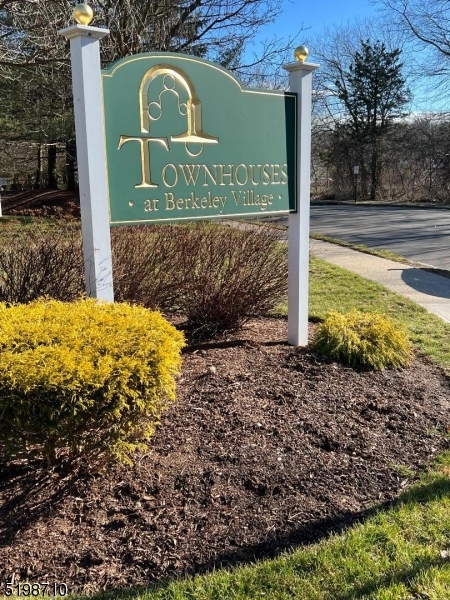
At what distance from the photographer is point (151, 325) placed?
2.83 metres

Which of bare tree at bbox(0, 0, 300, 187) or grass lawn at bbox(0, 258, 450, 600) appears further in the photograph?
bare tree at bbox(0, 0, 300, 187)

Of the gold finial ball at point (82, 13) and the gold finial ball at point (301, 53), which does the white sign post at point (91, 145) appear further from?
the gold finial ball at point (301, 53)

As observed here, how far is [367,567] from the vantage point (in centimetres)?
219

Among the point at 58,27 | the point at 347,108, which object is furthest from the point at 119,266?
the point at 347,108

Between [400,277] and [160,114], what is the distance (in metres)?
6.06

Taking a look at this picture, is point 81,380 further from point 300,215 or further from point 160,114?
point 300,215

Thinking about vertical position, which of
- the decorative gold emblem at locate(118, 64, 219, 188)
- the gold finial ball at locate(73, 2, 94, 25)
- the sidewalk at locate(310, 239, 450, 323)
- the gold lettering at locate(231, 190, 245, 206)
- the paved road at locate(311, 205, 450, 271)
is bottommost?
the sidewalk at locate(310, 239, 450, 323)

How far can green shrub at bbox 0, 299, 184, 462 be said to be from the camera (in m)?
2.21

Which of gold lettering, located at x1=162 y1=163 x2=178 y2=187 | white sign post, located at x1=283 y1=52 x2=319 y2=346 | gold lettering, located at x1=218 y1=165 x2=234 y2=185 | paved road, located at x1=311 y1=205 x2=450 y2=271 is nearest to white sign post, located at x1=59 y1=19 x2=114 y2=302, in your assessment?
gold lettering, located at x1=162 y1=163 x2=178 y2=187

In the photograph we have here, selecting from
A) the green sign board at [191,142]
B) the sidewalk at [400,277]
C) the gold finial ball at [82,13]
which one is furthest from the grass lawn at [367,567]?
the sidewalk at [400,277]

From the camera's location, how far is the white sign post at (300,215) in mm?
4535

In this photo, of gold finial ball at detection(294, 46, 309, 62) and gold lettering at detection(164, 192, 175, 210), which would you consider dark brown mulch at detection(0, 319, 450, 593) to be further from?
gold finial ball at detection(294, 46, 309, 62)

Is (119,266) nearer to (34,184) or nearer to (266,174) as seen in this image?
(266,174)

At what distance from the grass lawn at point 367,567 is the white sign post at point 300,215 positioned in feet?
6.88
